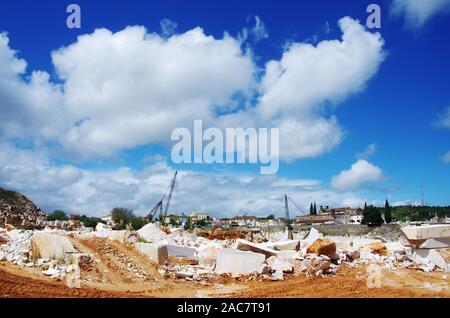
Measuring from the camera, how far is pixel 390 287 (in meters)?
11.5

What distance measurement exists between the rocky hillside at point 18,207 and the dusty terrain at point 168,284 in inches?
1553

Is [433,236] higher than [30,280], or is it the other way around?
[433,236]

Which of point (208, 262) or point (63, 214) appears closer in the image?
point (208, 262)

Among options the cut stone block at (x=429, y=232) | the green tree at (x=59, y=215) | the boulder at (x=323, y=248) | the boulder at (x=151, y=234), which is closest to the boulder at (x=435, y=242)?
the cut stone block at (x=429, y=232)

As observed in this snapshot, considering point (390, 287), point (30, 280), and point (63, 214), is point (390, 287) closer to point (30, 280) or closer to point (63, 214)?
point (30, 280)

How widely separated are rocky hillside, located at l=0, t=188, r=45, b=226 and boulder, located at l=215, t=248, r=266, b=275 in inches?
1599

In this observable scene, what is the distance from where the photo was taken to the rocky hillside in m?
54.1

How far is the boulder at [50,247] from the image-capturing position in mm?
15016

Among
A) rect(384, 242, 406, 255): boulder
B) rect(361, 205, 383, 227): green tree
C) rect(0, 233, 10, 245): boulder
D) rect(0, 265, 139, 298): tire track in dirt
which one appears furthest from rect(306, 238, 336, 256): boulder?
rect(361, 205, 383, 227): green tree

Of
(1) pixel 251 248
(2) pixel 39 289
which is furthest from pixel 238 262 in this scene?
(2) pixel 39 289

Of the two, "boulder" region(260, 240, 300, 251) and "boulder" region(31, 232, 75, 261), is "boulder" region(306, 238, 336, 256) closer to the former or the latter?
"boulder" region(260, 240, 300, 251)

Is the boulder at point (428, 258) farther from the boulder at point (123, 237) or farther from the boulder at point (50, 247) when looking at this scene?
the boulder at point (50, 247)
